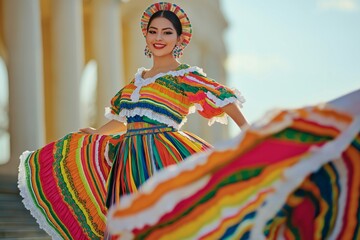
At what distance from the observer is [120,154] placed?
17.2 ft

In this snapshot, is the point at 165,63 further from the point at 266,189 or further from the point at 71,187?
the point at 266,189

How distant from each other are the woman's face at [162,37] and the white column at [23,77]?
9545 mm

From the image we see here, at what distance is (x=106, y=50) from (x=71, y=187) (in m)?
13.3

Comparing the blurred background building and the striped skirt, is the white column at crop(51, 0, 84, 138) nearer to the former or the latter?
the blurred background building

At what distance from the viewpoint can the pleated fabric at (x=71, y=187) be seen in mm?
5457

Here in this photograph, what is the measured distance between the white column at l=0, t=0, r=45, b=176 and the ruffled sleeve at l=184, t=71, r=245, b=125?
979 centimetres

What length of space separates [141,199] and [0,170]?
13676 millimetres

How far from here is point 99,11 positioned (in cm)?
1905

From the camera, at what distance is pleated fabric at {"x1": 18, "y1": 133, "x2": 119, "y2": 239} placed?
5457mm

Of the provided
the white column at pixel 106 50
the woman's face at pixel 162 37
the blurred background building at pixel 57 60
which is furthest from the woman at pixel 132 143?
the white column at pixel 106 50

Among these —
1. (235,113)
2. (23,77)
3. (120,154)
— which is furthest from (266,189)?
(23,77)

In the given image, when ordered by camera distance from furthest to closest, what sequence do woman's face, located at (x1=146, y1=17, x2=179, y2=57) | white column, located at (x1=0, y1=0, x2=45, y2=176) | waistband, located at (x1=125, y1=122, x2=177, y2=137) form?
white column, located at (x1=0, y1=0, x2=45, y2=176) → woman's face, located at (x1=146, y1=17, x2=179, y2=57) → waistband, located at (x1=125, y1=122, x2=177, y2=137)

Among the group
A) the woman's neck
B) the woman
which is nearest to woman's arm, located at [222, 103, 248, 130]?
the woman

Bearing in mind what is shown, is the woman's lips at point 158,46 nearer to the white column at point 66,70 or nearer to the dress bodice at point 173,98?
the dress bodice at point 173,98
